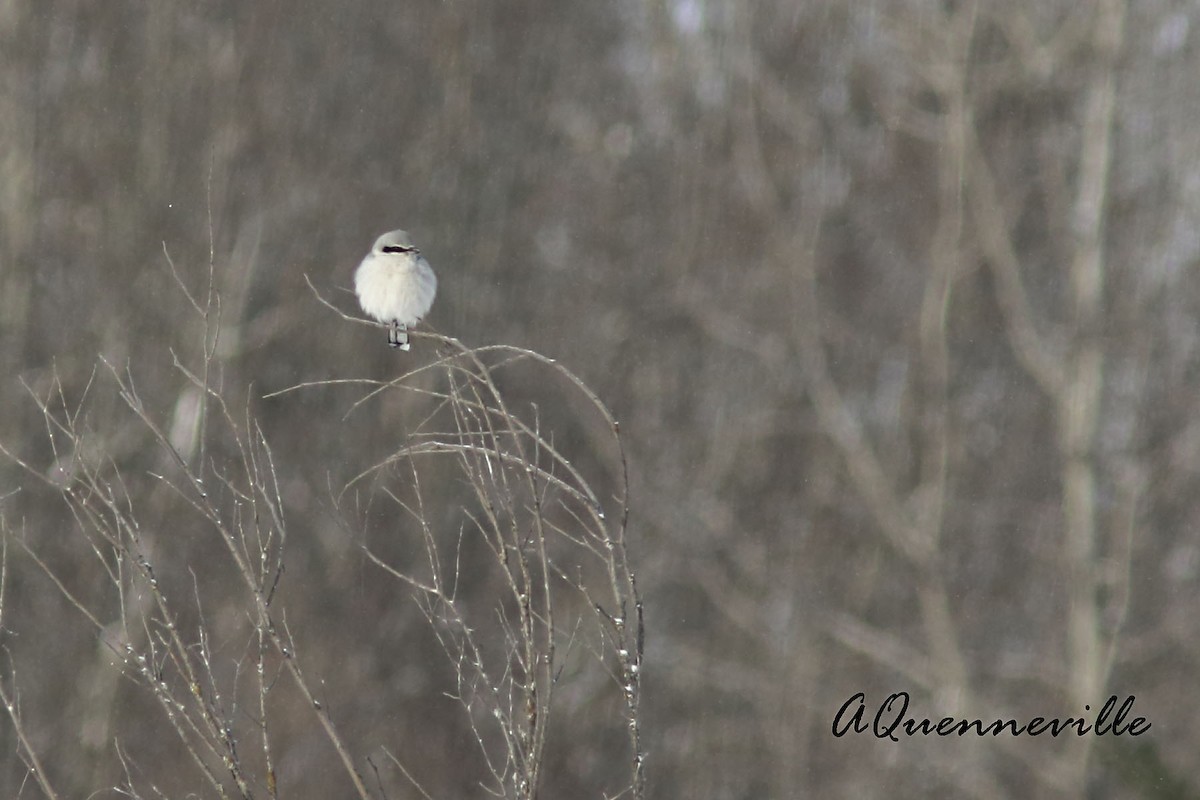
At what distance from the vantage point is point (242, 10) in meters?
16.2

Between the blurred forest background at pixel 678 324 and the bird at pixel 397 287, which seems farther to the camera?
the blurred forest background at pixel 678 324

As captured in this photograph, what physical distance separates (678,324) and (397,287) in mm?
11476

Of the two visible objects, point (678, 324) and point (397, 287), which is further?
point (678, 324)

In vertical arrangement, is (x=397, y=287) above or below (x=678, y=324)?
above

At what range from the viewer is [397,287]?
6.85m

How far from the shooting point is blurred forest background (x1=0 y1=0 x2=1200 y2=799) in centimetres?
1352

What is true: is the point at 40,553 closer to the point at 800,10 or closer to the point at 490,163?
the point at 490,163

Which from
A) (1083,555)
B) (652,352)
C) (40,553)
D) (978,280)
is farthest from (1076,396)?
(40,553)

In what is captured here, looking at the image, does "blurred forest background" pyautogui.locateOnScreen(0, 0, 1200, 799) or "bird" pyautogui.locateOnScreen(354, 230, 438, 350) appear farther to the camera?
"blurred forest background" pyautogui.locateOnScreen(0, 0, 1200, 799)

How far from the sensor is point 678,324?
59.7 ft

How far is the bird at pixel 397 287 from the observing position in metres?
6.85

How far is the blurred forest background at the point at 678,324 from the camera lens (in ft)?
44.4

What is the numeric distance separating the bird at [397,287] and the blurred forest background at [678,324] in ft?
20.7

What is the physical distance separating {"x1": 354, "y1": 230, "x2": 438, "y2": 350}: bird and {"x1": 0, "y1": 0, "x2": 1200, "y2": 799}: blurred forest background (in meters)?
6.32
